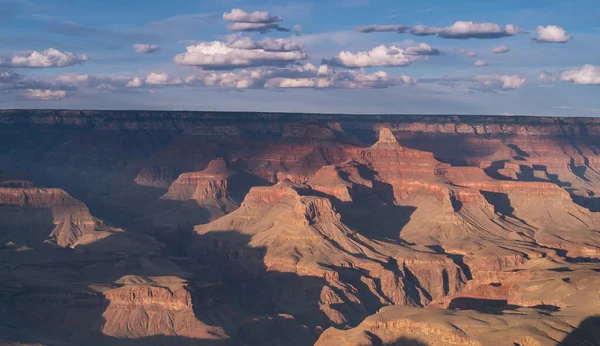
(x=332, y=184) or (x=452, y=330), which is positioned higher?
(x=332, y=184)

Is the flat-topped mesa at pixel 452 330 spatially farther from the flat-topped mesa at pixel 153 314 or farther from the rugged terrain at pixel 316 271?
the flat-topped mesa at pixel 153 314

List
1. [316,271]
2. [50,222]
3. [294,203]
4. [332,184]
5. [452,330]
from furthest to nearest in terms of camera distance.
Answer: [332,184]
[50,222]
[294,203]
[316,271]
[452,330]

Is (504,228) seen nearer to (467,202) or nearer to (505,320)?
(467,202)

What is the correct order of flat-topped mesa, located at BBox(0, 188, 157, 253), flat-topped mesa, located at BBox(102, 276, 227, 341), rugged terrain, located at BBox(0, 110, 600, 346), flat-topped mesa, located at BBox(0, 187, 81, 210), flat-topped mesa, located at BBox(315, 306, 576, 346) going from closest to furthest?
flat-topped mesa, located at BBox(315, 306, 576, 346), rugged terrain, located at BBox(0, 110, 600, 346), flat-topped mesa, located at BBox(102, 276, 227, 341), flat-topped mesa, located at BBox(0, 188, 157, 253), flat-topped mesa, located at BBox(0, 187, 81, 210)

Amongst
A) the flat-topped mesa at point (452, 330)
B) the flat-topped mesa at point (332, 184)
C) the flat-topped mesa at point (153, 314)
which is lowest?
the flat-topped mesa at point (153, 314)

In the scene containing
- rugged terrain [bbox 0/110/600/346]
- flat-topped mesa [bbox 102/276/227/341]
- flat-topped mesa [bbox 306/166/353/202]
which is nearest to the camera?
rugged terrain [bbox 0/110/600/346]

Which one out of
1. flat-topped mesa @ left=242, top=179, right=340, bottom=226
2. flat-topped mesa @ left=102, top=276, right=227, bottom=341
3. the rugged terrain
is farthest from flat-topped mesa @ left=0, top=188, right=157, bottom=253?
flat-topped mesa @ left=102, top=276, right=227, bottom=341

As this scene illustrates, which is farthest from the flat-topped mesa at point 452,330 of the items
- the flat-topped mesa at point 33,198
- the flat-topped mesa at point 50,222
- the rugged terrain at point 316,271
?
the flat-topped mesa at point 33,198

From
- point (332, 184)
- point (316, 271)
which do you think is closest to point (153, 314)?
point (316, 271)

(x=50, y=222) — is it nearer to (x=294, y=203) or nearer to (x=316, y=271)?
(x=294, y=203)

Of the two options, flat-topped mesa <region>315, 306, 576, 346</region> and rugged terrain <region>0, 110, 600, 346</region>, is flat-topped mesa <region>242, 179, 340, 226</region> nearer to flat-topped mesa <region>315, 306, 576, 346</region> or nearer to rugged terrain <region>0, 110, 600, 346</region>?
rugged terrain <region>0, 110, 600, 346</region>

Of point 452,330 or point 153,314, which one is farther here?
point 153,314
